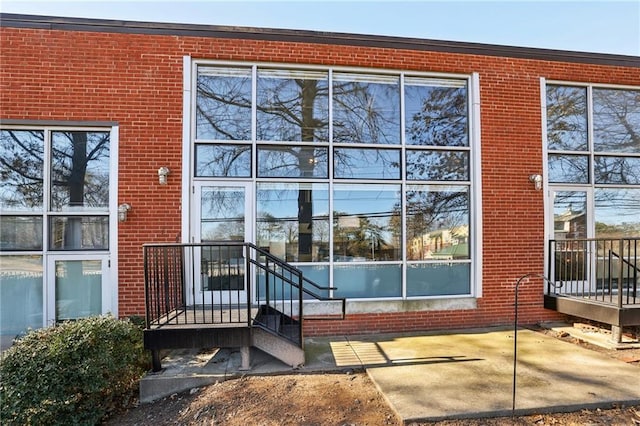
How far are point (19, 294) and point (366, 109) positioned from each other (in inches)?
231

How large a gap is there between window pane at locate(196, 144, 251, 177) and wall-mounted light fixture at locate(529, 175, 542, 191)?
4.69m

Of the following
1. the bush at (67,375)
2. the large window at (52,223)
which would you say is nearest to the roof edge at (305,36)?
the large window at (52,223)

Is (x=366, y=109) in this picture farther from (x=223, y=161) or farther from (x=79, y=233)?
(x=79, y=233)

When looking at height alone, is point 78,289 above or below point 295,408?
above

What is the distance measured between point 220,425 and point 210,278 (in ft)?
7.74

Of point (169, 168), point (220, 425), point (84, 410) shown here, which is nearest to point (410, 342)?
point (220, 425)

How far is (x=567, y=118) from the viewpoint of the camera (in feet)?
20.5

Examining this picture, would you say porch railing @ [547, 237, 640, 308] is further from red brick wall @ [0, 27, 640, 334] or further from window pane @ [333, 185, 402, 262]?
window pane @ [333, 185, 402, 262]

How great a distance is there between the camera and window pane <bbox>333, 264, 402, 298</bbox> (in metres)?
5.59

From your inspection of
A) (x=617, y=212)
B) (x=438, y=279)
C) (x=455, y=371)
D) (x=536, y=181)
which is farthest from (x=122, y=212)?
(x=617, y=212)

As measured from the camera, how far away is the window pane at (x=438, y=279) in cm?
576

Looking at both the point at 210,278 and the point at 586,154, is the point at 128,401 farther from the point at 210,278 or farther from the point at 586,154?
the point at 586,154

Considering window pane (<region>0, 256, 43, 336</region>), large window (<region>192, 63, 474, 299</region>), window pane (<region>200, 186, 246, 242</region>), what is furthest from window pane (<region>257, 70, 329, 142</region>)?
window pane (<region>0, 256, 43, 336</region>)

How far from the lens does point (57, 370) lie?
11.1 feet
